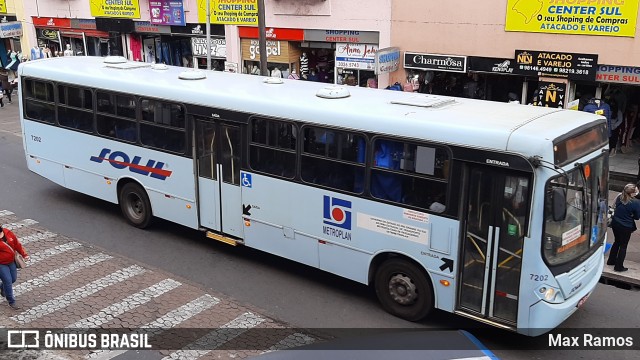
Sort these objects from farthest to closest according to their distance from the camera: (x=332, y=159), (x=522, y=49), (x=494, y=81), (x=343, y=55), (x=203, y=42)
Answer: (x=203, y=42)
(x=343, y=55)
(x=494, y=81)
(x=522, y=49)
(x=332, y=159)

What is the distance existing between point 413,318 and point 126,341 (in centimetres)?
389

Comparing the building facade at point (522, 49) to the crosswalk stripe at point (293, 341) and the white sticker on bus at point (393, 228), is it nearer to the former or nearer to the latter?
the white sticker on bus at point (393, 228)

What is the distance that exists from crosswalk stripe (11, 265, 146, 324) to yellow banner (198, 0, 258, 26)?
1334 cm

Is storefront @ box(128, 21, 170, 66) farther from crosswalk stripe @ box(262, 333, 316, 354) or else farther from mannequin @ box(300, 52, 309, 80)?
crosswalk stripe @ box(262, 333, 316, 354)

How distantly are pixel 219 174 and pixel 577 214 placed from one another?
563 centimetres

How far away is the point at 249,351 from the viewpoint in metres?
7.84

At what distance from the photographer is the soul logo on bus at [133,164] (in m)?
11.3

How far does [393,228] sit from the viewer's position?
8.37m

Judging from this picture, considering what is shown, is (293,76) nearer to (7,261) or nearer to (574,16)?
(574,16)

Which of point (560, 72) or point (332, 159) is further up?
point (560, 72)

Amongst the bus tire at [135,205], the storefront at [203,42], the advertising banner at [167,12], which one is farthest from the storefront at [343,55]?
the bus tire at [135,205]

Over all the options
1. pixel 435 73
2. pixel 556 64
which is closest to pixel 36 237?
pixel 435 73

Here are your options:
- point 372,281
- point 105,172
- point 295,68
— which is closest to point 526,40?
point 295,68

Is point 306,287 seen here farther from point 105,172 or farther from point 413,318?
point 105,172
